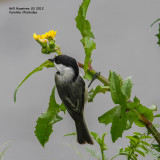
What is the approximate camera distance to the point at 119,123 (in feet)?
2.62

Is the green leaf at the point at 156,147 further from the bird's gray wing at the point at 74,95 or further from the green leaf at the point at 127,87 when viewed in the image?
the bird's gray wing at the point at 74,95

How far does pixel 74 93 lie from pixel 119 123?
1.99 ft

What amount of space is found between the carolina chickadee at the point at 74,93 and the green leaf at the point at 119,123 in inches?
19.4

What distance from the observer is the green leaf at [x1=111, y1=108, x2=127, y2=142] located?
31.4 inches

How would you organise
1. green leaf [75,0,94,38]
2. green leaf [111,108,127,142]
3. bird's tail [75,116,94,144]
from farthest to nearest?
bird's tail [75,116,94,144] → green leaf [75,0,94,38] → green leaf [111,108,127,142]

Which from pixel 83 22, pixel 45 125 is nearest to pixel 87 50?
pixel 83 22

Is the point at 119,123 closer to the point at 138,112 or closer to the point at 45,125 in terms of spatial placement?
the point at 138,112

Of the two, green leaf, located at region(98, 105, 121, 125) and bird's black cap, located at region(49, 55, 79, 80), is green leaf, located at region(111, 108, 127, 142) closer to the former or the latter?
green leaf, located at region(98, 105, 121, 125)

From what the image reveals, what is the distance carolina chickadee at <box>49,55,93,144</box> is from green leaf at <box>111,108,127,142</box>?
0.49 meters

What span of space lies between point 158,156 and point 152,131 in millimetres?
76

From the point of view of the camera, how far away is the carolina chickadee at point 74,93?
1.33m

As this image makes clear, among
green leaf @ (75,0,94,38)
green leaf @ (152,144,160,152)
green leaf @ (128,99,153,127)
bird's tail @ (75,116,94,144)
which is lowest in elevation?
green leaf @ (152,144,160,152)

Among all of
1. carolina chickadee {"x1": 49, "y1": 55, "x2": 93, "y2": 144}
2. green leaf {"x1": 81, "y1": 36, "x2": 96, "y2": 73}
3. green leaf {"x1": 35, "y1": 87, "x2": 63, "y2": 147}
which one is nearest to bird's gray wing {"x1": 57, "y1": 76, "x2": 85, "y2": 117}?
carolina chickadee {"x1": 49, "y1": 55, "x2": 93, "y2": 144}

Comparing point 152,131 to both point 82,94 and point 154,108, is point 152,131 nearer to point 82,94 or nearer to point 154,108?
point 154,108
